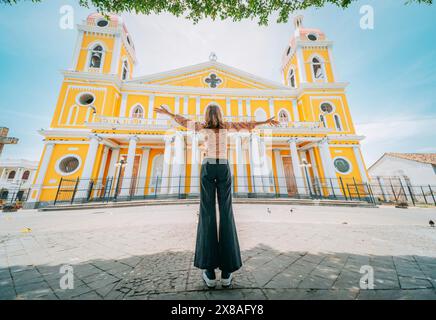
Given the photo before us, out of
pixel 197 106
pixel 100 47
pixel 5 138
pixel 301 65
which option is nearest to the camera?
pixel 197 106

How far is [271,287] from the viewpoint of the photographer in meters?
1.41

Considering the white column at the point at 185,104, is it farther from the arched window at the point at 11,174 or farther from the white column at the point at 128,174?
the arched window at the point at 11,174

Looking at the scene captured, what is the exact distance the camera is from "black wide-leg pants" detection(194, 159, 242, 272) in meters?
1.50

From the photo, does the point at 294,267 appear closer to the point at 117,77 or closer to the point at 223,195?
the point at 223,195

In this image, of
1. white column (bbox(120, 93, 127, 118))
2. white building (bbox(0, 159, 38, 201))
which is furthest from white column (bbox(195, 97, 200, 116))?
white building (bbox(0, 159, 38, 201))

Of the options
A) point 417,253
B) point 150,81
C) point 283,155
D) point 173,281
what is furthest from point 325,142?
point 150,81

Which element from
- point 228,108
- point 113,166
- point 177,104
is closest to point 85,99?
point 113,166

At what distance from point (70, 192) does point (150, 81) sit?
40.1ft

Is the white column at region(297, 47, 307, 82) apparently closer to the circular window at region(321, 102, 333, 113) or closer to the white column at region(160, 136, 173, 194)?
the circular window at region(321, 102, 333, 113)

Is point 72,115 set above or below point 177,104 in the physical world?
below

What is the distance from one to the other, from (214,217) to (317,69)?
22763mm

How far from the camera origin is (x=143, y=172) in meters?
14.3

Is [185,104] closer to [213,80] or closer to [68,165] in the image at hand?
[213,80]

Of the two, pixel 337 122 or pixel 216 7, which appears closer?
pixel 216 7
